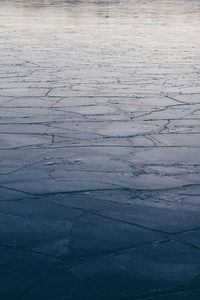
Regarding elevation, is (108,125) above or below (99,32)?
above

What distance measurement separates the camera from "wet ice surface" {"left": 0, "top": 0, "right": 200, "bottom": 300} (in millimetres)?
2744

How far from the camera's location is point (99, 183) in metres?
3.95

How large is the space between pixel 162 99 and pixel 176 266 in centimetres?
399

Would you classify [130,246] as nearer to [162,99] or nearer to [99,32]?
[162,99]

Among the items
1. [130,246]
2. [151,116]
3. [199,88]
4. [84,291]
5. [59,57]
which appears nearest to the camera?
[84,291]

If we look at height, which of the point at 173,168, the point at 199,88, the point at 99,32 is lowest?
the point at 99,32

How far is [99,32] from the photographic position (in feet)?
49.3

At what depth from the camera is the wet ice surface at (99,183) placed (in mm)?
2744

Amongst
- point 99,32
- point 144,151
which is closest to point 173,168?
point 144,151

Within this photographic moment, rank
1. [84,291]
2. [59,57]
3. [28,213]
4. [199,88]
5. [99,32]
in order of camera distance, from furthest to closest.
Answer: [99,32] < [59,57] < [199,88] < [28,213] < [84,291]

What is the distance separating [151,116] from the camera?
19.2 ft

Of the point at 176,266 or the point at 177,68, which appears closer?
the point at 176,266

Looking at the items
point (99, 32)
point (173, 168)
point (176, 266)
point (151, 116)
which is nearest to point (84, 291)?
point (176, 266)

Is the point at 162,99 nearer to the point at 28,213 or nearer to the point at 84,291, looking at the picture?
the point at 28,213
